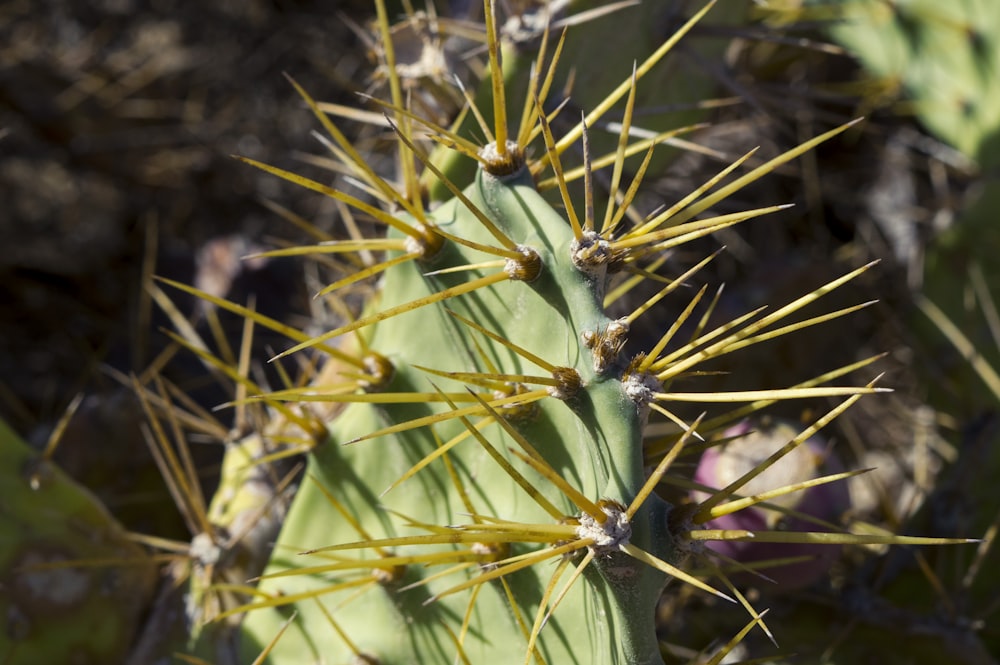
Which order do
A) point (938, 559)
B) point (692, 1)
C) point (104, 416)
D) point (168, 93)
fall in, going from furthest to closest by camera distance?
point (168, 93), point (104, 416), point (938, 559), point (692, 1)

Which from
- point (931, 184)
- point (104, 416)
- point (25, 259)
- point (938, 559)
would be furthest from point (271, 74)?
point (938, 559)

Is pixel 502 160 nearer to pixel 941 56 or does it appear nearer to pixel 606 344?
pixel 606 344

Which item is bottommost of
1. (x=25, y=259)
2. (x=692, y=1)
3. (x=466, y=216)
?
(x=25, y=259)

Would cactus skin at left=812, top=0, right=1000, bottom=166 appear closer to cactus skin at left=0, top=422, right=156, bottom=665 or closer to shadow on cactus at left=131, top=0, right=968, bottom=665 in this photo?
shadow on cactus at left=131, top=0, right=968, bottom=665

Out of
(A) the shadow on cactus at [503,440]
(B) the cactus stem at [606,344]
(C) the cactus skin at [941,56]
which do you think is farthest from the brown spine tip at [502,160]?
(C) the cactus skin at [941,56]

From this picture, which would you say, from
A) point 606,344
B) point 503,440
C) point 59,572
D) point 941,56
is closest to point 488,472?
point 503,440

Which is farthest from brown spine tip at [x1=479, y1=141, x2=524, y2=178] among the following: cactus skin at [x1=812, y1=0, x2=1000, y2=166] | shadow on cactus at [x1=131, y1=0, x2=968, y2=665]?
cactus skin at [x1=812, y1=0, x2=1000, y2=166]

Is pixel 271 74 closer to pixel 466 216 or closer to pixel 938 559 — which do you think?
pixel 466 216
